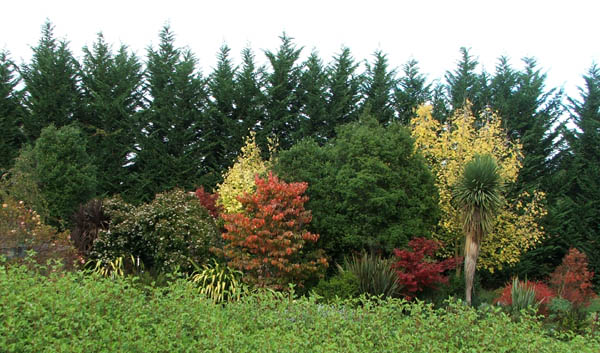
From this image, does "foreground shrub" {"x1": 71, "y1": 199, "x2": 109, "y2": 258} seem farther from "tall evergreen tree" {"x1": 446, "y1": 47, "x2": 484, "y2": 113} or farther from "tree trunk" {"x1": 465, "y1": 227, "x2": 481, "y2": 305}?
"tall evergreen tree" {"x1": 446, "y1": 47, "x2": 484, "y2": 113}

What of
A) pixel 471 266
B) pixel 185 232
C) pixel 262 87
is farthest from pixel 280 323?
pixel 262 87

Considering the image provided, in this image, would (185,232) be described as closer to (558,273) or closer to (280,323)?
(280,323)

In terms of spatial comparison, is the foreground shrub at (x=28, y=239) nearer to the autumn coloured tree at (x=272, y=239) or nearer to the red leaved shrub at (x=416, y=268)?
the autumn coloured tree at (x=272, y=239)

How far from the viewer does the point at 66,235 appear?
10.9 meters

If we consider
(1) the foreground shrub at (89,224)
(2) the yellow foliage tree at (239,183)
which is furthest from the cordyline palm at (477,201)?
(1) the foreground shrub at (89,224)

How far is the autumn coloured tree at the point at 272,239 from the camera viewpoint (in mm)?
10516

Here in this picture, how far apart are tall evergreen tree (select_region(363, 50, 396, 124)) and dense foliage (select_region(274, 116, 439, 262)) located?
7.78 m

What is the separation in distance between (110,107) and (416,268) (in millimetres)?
13930

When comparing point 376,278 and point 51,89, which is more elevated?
point 51,89

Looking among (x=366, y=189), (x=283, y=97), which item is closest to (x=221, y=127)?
(x=283, y=97)

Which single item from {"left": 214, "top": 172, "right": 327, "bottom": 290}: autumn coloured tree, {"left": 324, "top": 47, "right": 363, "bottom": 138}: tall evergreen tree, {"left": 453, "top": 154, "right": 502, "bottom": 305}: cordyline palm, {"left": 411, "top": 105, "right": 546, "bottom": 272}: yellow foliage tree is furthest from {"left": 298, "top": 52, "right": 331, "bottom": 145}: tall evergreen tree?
{"left": 214, "top": 172, "right": 327, "bottom": 290}: autumn coloured tree

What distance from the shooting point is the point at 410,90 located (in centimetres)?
2131

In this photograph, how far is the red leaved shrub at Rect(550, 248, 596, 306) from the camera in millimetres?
13531

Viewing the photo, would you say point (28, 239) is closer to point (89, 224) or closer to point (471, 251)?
point (89, 224)
